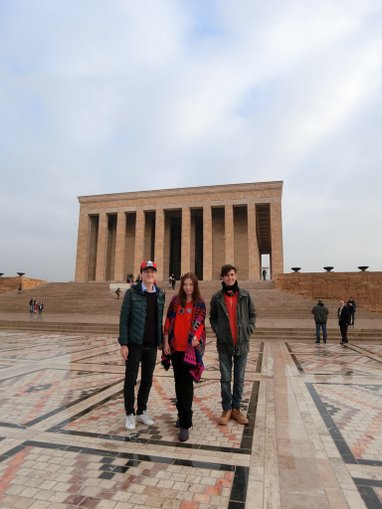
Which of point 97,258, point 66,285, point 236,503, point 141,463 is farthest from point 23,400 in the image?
point 97,258

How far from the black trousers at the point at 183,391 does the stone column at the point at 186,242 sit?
88.7 ft

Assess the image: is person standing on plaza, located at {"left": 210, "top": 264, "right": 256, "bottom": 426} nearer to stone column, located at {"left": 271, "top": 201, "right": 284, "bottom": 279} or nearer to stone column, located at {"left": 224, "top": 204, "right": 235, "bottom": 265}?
stone column, located at {"left": 271, "top": 201, "right": 284, "bottom": 279}

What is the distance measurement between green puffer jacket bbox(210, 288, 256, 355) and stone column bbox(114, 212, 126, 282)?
1133 inches

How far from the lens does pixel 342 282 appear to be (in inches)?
804

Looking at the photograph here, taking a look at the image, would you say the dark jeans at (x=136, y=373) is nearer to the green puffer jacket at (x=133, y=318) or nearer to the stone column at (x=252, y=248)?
the green puffer jacket at (x=133, y=318)

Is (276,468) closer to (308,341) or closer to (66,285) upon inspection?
(308,341)

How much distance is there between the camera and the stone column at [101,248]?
106 ft

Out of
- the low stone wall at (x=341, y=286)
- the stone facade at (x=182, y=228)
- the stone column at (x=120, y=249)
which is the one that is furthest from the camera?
the stone column at (x=120, y=249)

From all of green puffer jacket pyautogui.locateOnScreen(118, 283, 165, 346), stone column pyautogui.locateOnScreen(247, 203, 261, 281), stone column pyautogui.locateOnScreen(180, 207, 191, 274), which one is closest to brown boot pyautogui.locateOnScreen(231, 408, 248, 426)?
green puffer jacket pyautogui.locateOnScreen(118, 283, 165, 346)

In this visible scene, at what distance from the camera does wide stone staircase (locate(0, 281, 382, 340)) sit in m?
12.2

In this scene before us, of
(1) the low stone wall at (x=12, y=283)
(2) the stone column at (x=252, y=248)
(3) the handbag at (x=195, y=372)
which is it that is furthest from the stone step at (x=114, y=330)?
(2) the stone column at (x=252, y=248)

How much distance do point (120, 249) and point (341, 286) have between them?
20.5 m

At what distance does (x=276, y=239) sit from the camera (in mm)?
28391

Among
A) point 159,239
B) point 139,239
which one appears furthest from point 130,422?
point 139,239
